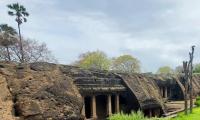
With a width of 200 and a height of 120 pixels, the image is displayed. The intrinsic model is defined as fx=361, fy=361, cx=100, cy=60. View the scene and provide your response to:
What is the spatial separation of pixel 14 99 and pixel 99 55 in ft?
164

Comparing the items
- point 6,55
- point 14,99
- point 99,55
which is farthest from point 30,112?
point 99,55

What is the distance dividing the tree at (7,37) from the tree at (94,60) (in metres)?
20.1

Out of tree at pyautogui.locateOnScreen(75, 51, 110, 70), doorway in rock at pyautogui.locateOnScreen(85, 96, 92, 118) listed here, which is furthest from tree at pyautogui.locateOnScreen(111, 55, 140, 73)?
doorway in rock at pyautogui.locateOnScreen(85, 96, 92, 118)

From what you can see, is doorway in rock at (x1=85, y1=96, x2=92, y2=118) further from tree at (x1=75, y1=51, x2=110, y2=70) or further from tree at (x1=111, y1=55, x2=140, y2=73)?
tree at (x1=111, y1=55, x2=140, y2=73)

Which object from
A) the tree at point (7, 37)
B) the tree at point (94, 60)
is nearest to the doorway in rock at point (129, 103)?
the tree at point (7, 37)

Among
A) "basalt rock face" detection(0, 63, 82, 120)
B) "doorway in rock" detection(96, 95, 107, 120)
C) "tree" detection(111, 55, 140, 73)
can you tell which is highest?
"tree" detection(111, 55, 140, 73)

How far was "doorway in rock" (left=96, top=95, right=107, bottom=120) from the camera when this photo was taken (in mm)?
25267

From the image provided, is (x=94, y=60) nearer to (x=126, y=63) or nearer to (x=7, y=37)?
(x=126, y=63)

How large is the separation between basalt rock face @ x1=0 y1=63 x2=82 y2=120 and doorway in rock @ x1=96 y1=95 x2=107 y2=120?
6.67 metres

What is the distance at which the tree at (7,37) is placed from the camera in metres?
42.3

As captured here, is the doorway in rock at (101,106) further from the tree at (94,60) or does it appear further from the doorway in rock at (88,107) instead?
the tree at (94,60)

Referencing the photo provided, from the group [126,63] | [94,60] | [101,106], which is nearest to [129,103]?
[101,106]

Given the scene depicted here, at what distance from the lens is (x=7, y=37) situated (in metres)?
43.9

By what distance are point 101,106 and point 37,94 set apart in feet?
33.5
